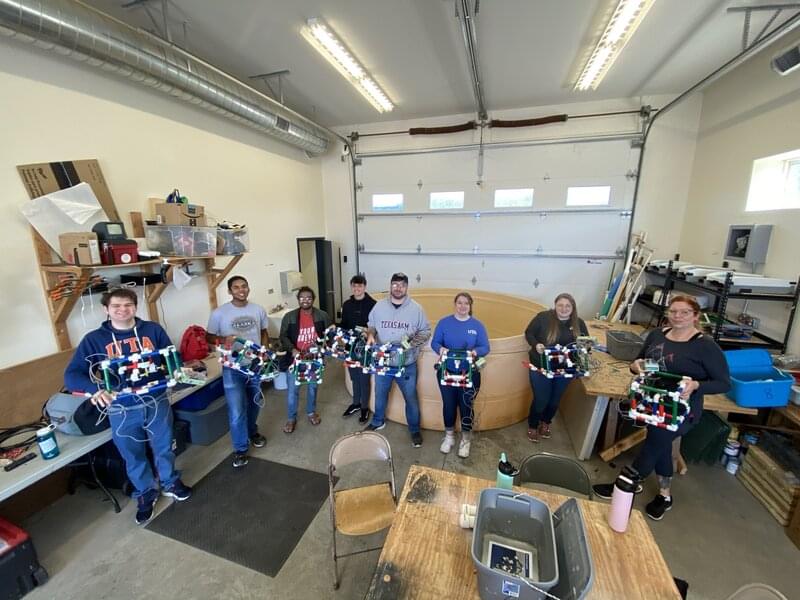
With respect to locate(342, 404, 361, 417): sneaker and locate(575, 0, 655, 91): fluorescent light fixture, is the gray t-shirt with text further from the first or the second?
locate(575, 0, 655, 91): fluorescent light fixture

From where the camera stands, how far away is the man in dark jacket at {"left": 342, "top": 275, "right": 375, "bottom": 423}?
11.4 ft

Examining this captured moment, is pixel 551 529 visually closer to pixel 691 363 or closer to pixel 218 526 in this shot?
pixel 691 363

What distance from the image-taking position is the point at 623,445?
9.31 feet

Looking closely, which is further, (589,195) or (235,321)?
(589,195)

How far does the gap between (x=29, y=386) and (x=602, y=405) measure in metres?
4.59

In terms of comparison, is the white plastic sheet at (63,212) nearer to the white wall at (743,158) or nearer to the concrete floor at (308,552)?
the concrete floor at (308,552)

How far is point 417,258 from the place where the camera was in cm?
627

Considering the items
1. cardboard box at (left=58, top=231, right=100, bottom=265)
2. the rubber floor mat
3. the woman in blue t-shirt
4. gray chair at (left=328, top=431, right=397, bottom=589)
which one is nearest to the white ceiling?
cardboard box at (left=58, top=231, right=100, bottom=265)

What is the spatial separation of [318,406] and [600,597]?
318 cm

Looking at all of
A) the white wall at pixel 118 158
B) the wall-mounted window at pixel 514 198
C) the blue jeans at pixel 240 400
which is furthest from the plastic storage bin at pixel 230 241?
the wall-mounted window at pixel 514 198

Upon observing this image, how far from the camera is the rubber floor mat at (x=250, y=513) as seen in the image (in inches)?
85.2

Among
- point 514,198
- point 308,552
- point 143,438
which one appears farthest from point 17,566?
point 514,198

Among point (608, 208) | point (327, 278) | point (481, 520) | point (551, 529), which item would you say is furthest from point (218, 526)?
point (608, 208)

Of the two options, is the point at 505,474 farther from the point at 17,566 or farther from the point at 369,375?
the point at 17,566
